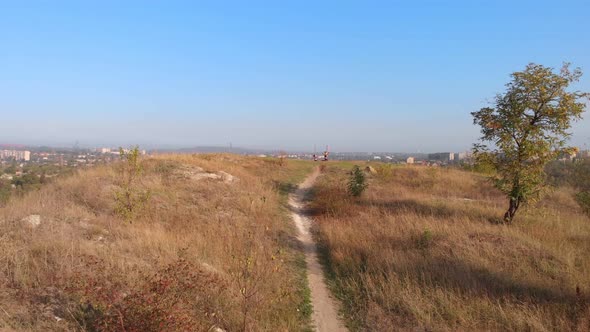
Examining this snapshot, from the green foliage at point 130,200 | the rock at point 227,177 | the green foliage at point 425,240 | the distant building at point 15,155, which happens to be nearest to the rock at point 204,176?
the rock at point 227,177

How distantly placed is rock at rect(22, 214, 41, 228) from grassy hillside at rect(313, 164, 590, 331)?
636cm

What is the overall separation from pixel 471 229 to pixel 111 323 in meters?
8.86

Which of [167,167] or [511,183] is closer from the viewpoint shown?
[511,183]

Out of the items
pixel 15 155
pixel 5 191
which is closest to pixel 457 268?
pixel 5 191

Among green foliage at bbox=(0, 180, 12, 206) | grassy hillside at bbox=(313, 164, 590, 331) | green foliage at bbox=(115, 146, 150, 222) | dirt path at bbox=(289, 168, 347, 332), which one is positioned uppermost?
green foliage at bbox=(115, 146, 150, 222)

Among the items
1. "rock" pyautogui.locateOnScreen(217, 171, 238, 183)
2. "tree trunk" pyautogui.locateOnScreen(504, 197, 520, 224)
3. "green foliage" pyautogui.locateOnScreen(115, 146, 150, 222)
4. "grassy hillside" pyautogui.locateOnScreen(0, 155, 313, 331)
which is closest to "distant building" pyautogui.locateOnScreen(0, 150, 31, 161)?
"rock" pyautogui.locateOnScreen(217, 171, 238, 183)

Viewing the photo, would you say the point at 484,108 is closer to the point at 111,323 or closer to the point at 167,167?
the point at 111,323

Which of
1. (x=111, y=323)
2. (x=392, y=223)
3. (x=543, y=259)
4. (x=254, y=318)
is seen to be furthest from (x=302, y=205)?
(x=111, y=323)

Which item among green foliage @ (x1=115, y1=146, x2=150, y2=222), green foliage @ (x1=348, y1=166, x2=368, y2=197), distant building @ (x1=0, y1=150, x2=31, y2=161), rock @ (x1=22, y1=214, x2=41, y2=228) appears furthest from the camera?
distant building @ (x1=0, y1=150, x2=31, y2=161)

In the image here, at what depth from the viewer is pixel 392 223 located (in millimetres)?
10859

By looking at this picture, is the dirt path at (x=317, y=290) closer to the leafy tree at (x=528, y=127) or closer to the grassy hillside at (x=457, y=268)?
the grassy hillside at (x=457, y=268)

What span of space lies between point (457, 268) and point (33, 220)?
8.90m

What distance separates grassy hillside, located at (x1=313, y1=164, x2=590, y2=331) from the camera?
560 cm

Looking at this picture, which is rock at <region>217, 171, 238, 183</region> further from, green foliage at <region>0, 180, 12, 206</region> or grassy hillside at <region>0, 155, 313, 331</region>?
green foliage at <region>0, 180, 12, 206</region>
